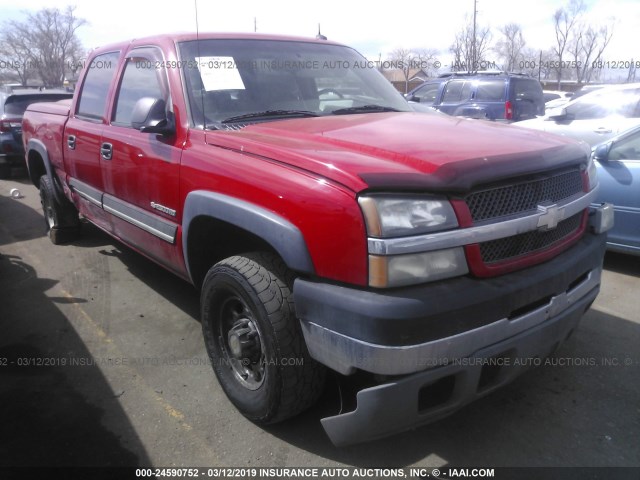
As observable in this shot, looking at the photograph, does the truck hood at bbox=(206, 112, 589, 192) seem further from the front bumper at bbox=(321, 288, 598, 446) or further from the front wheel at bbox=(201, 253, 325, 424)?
the front bumper at bbox=(321, 288, 598, 446)

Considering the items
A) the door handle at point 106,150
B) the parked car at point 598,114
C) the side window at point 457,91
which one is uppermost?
the side window at point 457,91

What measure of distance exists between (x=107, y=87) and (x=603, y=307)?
165 inches

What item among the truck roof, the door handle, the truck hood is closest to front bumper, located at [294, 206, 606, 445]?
the truck hood

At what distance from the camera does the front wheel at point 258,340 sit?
7.60 feet

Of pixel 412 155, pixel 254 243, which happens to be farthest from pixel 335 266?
pixel 254 243

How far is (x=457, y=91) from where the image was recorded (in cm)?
1164

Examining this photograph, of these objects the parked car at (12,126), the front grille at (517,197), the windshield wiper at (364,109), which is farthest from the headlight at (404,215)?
the parked car at (12,126)

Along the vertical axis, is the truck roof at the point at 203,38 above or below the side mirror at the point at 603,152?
above

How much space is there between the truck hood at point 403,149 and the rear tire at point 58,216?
3458 millimetres

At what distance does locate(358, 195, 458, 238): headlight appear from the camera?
75.9 inches

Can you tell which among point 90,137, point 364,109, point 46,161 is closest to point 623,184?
point 364,109

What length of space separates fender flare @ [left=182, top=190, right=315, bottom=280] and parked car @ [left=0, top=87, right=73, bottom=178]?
8.72m

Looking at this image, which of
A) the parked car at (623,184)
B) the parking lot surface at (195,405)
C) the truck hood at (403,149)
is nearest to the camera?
the truck hood at (403,149)

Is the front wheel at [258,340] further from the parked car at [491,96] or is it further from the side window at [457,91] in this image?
the side window at [457,91]
